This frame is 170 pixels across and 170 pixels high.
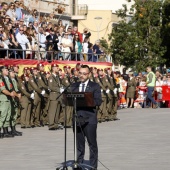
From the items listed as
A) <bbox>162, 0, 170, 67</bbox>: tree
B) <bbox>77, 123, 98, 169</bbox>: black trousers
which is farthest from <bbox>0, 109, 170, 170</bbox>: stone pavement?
<bbox>162, 0, 170, 67</bbox>: tree

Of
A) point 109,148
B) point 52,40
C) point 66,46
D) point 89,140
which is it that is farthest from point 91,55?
point 89,140

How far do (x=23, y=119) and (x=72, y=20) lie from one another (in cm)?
3646

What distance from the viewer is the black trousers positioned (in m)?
15.6

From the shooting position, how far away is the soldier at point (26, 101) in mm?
27208

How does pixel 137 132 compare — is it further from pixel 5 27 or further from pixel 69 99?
pixel 69 99

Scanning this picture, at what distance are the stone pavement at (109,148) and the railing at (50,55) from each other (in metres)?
4.08

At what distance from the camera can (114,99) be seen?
32938 mm

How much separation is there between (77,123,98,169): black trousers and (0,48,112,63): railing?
1415 cm

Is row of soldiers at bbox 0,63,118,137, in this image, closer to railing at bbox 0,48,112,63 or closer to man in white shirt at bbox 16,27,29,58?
railing at bbox 0,48,112,63

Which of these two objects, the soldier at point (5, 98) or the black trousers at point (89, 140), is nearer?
the black trousers at point (89, 140)

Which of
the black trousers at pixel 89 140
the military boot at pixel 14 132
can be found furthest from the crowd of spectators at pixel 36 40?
the black trousers at pixel 89 140

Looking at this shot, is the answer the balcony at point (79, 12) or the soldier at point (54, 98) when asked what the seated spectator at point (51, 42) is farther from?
the balcony at point (79, 12)

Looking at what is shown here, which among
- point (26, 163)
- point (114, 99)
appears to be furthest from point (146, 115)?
point (26, 163)

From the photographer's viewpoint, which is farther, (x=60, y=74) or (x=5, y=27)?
(x=5, y=27)
